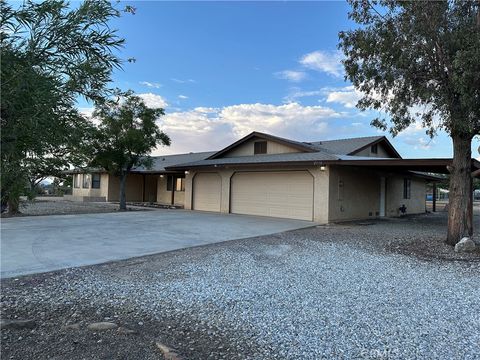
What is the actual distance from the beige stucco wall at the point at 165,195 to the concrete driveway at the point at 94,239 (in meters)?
11.1

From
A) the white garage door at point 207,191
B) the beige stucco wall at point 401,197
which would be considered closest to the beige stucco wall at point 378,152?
the beige stucco wall at point 401,197

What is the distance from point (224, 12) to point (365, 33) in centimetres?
514

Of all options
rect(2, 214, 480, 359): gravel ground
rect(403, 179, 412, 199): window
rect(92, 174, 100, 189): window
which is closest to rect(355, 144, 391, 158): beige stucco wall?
rect(403, 179, 412, 199): window

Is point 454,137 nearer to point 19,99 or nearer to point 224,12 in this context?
point 224,12

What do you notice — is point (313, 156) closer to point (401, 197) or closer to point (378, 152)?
point (378, 152)

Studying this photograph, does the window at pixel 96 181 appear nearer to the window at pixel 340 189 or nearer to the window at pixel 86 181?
the window at pixel 86 181

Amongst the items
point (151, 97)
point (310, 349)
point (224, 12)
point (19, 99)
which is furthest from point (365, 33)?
point (151, 97)

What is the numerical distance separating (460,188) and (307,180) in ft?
23.2

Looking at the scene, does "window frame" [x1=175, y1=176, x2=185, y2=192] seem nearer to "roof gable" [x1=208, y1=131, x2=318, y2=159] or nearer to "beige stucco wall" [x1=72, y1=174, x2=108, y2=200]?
"roof gable" [x1=208, y1=131, x2=318, y2=159]

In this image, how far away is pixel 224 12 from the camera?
12.5m

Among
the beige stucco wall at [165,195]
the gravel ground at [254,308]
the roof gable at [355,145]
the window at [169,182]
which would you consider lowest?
the gravel ground at [254,308]

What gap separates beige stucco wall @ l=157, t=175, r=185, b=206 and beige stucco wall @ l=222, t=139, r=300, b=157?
5885 mm

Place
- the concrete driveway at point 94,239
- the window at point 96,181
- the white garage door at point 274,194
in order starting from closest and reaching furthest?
the concrete driveway at point 94,239, the white garage door at point 274,194, the window at point 96,181

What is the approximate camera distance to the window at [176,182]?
82.0ft
